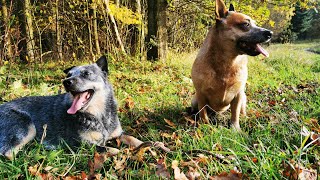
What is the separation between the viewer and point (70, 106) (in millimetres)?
3451

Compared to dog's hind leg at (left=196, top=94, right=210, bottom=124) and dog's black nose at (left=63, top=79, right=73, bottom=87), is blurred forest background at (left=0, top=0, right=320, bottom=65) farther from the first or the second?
dog's black nose at (left=63, top=79, right=73, bottom=87)

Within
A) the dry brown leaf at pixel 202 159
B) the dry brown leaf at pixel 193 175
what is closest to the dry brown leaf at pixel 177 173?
the dry brown leaf at pixel 193 175

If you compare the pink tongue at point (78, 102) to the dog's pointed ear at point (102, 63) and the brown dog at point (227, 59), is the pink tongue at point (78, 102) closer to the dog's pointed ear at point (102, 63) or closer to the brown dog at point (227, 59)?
the dog's pointed ear at point (102, 63)

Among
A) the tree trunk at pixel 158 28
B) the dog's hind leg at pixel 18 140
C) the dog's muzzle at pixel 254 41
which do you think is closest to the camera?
the dog's hind leg at pixel 18 140

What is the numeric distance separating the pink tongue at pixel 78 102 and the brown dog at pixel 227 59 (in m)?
1.54

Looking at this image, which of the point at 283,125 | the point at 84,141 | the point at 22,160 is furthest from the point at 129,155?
the point at 283,125

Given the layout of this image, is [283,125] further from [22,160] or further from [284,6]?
[284,6]

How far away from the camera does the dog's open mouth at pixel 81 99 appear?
3285 mm

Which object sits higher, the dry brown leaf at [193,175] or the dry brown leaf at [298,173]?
the dry brown leaf at [298,173]

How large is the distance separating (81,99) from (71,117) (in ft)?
0.82

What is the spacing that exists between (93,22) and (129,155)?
7946 mm

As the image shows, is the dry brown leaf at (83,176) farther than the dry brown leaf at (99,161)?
No

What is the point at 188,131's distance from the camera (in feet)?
11.4

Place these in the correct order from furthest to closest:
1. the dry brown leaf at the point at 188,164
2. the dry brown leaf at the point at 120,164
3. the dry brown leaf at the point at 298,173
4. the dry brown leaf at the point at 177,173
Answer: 1. the dry brown leaf at the point at 120,164
2. the dry brown leaf at the point at 188,164
3. the dry brown leaf at the point at 177,173
4. the dry brown leaf at the point at 298,173
